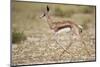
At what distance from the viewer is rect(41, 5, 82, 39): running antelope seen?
2.52 metres

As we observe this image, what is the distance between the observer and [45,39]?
2500mm

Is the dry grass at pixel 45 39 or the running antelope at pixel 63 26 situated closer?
the dry grass at pixel 45 39

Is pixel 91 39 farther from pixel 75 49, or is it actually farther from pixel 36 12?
pixel 36 12

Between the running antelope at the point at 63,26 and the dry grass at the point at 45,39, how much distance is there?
0.18 feet

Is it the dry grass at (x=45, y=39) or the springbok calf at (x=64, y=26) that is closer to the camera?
the dry grass at (x=45, y=39)

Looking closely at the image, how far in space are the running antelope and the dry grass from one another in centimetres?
5

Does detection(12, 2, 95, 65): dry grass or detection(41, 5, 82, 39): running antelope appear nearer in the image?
detection(12, 2, 95, 65): dry grass

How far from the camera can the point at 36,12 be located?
8.09 ft

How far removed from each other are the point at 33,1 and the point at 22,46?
564 mm

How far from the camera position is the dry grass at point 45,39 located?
2389 mm

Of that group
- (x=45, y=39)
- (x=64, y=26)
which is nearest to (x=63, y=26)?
(x=64, y=26)

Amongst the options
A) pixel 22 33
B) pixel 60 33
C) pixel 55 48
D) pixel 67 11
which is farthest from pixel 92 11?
pixel 22 33

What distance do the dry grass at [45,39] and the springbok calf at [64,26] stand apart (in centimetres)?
5

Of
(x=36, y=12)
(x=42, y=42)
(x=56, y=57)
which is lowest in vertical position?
(x=56, y=57)
